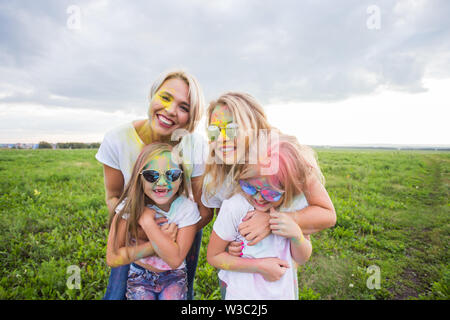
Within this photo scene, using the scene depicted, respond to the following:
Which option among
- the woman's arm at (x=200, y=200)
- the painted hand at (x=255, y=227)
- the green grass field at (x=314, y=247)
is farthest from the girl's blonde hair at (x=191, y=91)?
the green grass field at (x=314, y=247)

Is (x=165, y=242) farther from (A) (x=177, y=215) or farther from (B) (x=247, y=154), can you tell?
(B) (x=247, y=154)

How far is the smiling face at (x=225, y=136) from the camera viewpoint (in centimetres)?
205

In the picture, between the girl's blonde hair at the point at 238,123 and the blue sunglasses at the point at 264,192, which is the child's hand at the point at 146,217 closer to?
the girl's blonde hair at the point at 238,123

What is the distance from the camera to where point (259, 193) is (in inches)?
78.3

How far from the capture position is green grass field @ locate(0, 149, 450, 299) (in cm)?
309

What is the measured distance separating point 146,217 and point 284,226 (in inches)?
47.8

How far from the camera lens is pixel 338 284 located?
327 cm

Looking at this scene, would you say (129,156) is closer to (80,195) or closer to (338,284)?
(338,284)

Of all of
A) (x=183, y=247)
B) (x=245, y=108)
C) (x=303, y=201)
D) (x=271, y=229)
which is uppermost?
(x=245, y=108)

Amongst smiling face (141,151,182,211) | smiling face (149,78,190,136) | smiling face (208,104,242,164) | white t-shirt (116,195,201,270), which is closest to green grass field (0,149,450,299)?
white t-shirt (116,195,201,270)

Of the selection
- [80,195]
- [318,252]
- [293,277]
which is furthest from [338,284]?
[80,195]

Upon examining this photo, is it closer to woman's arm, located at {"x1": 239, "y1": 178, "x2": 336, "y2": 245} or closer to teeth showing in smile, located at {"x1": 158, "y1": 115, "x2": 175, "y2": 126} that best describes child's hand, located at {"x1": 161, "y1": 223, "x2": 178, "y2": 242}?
woman's arm, located at {"x1": 239, "y1": 178, "x2": 336, "y2": 245}
